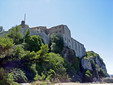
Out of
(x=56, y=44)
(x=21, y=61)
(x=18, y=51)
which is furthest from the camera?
(x=56, y=44)

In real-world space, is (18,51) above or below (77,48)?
below

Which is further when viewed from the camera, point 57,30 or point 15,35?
point 57,30

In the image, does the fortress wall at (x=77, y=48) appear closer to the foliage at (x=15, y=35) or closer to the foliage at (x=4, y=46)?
the foliage at (x=15, y=35)

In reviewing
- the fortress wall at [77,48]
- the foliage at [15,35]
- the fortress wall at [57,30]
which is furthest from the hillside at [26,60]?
the fortress wall at [77,48]

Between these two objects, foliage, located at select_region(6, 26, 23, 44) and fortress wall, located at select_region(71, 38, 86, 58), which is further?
fortress wall, located at select_region(71, 38, 86, 58)

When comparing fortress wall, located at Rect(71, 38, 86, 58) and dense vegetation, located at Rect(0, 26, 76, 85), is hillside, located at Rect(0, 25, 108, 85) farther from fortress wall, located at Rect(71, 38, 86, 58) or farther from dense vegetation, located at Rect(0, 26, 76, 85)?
fortress wall, located at Rect(71, 38, 86, 58)

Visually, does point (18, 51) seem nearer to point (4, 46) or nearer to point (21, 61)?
point (4, 46)

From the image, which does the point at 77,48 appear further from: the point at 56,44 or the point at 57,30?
the point at 56,44

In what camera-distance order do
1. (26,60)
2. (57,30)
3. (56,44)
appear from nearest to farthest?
1. (26,60)
2. (56,44)
3. (57,30)

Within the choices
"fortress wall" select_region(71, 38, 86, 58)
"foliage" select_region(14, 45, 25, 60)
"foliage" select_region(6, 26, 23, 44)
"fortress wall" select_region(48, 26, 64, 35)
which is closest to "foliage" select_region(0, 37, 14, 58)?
"foliage" select_region(14, 45, 25, 60)

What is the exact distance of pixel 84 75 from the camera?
33.5 meters

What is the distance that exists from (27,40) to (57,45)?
12127 millimetres

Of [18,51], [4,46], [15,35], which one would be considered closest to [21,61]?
[18,51]

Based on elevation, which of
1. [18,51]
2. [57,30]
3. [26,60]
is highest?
[57,30]
